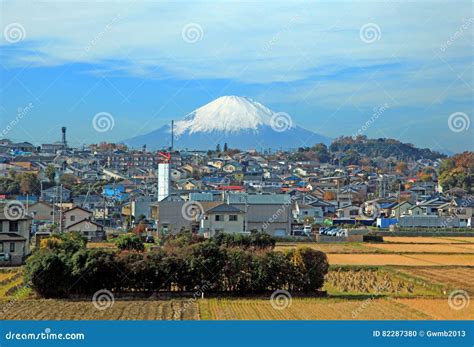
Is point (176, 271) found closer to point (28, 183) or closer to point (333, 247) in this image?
point (333, 247)

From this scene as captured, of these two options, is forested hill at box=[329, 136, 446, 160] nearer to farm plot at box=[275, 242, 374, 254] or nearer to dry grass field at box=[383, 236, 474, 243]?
dry grass field at box=[383, 236, 474, 243]

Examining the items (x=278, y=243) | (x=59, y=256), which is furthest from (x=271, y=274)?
(x=278, y=243)

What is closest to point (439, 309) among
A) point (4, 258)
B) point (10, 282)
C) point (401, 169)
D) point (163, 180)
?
point (10, 282)

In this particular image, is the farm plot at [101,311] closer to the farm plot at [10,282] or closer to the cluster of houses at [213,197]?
the farm plot at [10,282]

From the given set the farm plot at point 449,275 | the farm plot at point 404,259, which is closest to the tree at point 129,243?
the farm plot at point 404,259

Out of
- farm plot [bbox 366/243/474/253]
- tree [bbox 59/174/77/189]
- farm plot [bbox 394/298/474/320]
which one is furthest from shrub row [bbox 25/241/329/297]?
tree [bbox 59/174/77/189]

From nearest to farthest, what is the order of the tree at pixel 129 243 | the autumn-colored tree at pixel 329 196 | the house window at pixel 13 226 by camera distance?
the tree at pixel 129 243
the house window at pixel 13 226
the autumn-colored tree at pixel 329 196
